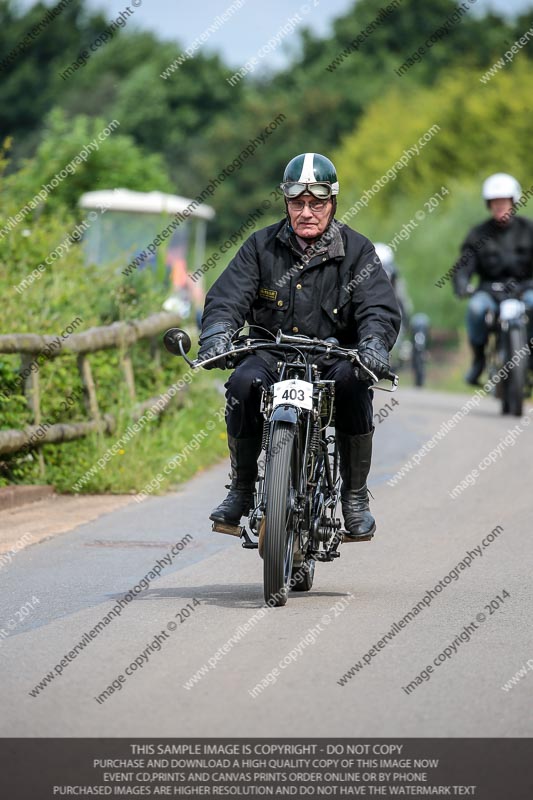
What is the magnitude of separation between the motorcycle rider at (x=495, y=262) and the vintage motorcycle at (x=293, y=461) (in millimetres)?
9426

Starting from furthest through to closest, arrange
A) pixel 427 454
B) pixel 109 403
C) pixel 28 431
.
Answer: pixel 427 454, pixel 109 403, pixel 28 431

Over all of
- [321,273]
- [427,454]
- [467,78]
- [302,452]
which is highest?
[467,78]

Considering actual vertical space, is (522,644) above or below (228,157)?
below

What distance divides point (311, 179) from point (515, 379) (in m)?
9.93

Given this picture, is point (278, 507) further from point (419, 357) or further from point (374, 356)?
point (419, 357)

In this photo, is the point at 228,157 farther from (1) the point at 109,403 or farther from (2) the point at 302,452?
(2) the point at 302,452

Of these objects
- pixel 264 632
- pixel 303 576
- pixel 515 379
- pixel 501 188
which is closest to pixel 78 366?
pixel 303 576

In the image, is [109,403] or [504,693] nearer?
[504,693]

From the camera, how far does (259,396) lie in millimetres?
7414

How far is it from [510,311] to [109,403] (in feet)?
17.3

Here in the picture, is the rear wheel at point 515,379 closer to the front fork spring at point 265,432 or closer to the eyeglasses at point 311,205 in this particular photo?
the eyeglasses at point 311,205

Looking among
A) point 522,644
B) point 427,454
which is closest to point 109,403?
point 427,454

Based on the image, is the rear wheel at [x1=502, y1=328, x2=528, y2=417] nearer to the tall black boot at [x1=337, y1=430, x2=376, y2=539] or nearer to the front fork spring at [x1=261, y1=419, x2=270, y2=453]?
the tall black boot at [x1=337, y1=430, x2=376, y2=539]
